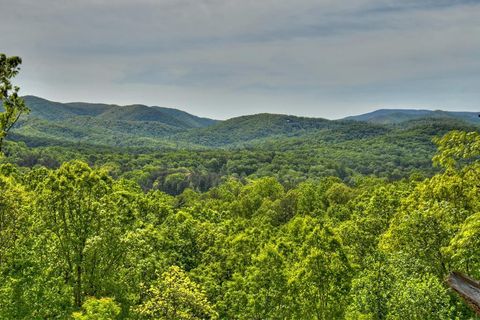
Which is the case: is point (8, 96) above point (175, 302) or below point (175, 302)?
above

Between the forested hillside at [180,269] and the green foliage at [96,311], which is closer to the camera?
the green foliage at [96,311]

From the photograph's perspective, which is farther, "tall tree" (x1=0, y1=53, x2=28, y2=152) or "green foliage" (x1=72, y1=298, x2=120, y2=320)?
"green foliage" (x1=72, y1=298, x2=120, y2=320)

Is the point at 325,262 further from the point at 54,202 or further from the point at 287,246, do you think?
the point at 54,202

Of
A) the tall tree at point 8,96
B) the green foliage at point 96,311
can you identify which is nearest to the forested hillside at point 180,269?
→ the green foliage at point 96,311

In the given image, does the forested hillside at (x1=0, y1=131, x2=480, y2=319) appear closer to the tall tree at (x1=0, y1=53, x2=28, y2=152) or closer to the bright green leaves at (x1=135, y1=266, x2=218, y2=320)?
the bright green leaves at (x1=135, y1=266, x2=218, y2=320)

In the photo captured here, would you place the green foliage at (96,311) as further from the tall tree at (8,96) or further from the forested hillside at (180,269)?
the tall tree at (8,96)

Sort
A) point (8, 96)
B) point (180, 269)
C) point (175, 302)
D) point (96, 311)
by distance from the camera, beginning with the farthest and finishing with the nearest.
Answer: point (180, 269), point (175, 302), point (96, 311), point (8, 96)

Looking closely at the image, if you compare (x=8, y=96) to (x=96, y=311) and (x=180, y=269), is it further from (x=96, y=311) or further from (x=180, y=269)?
(x=180, y=269)

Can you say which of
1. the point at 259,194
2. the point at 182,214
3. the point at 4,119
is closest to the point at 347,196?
the point at 259,194

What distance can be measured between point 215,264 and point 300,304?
16.0m

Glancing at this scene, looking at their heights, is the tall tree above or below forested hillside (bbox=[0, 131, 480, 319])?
above

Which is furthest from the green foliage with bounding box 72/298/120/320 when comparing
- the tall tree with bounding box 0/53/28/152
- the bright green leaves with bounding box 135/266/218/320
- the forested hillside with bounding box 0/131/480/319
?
the tall tree with bounding box 0/53/28/152

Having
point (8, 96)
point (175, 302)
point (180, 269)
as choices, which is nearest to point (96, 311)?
point (175, 302)

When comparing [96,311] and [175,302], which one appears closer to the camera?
[96,311]
